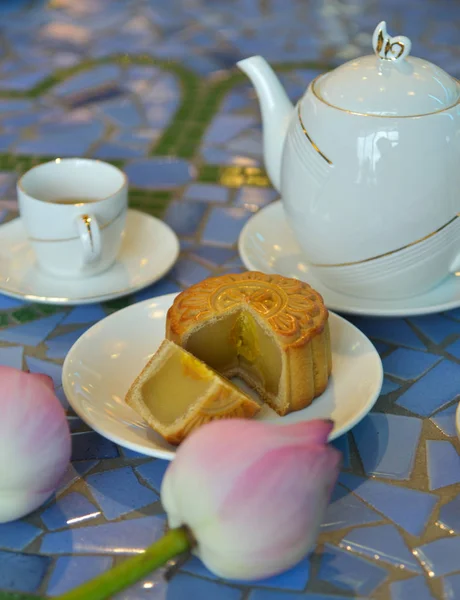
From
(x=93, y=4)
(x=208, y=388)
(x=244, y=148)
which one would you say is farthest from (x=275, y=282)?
(x=93, y=4)

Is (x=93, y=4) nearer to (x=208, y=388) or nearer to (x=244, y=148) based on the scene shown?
(x=244, y=148)

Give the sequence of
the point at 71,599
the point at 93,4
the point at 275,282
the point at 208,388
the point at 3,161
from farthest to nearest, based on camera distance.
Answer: the point at 93,4, the point at 3,161, the point at 275,282, the point at 208,388, the point at 71,599

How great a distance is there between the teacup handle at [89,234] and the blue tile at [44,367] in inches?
4.7

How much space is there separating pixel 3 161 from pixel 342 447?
624 millimetres

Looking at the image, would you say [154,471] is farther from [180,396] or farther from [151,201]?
[151,201]

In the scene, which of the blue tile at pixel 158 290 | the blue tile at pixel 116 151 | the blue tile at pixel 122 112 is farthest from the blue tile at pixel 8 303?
the blue tile at pixel 122 112

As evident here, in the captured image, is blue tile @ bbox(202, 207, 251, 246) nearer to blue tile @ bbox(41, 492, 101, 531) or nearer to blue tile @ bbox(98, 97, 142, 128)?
blue tile @ bbox(98, 97, 142, 128)

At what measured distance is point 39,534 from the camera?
1.58ft

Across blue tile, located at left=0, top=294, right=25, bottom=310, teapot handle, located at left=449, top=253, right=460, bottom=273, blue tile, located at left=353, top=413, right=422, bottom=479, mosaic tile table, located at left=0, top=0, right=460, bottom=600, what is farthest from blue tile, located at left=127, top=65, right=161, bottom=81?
blue tile, located at left=353, top=413, right=422, bottom=479

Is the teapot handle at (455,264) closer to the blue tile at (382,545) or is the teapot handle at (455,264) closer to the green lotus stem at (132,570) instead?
the blue tile at (382,545)

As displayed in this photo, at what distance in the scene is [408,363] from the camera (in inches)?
25.4

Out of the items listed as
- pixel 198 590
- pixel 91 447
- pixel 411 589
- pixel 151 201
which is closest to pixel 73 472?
pixel 91 447

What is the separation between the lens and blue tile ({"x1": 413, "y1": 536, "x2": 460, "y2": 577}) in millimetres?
457

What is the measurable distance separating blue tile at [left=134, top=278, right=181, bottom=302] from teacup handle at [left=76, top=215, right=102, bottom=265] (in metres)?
0.06
